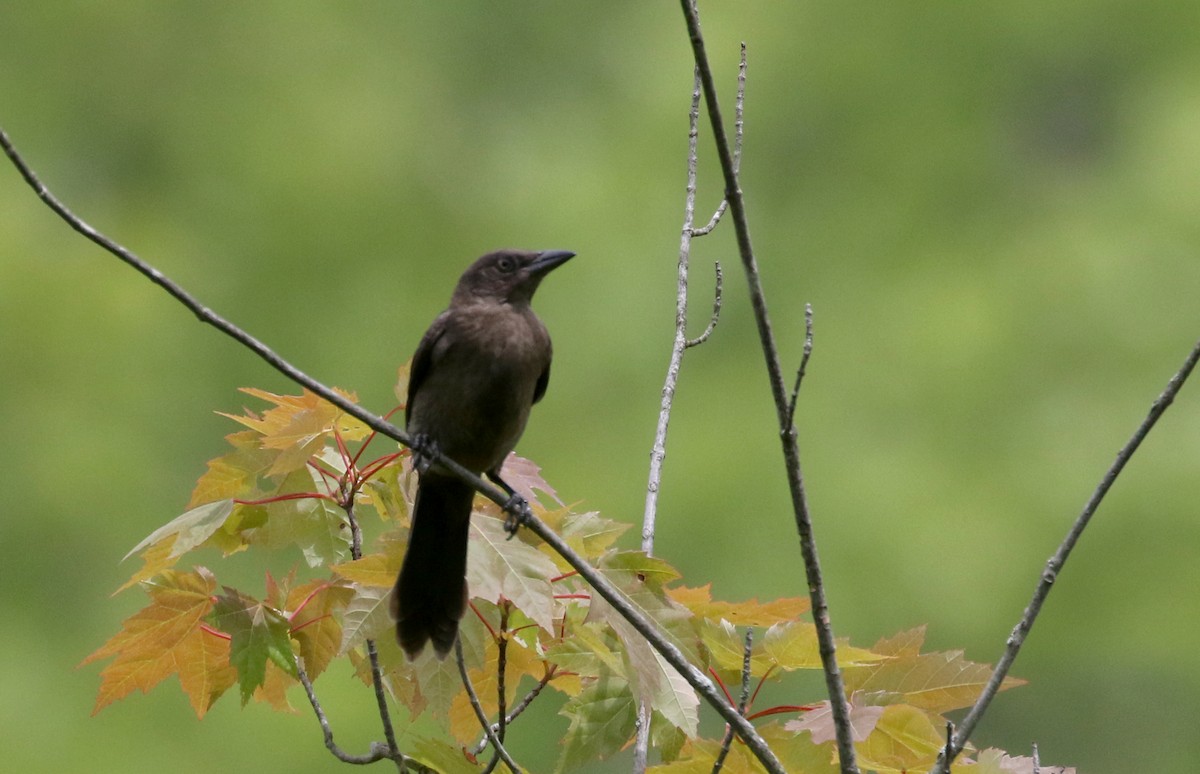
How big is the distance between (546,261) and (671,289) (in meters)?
→ 6.10

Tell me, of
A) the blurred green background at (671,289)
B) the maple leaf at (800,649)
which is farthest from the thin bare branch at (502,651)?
the blurred green background at (671,289)

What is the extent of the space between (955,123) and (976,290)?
2.63 meters

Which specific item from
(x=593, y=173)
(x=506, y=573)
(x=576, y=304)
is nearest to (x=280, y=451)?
(x=506, y=573)

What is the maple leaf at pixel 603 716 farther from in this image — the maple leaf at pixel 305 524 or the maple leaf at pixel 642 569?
the maple leaf at pixel 305 524

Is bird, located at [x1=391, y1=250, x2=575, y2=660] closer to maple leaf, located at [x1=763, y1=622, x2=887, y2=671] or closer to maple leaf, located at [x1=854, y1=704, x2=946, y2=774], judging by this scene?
maple leaf, located at [x1=763, y1=622, x2=887, y2=671]

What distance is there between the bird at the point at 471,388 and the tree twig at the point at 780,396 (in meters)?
1.32

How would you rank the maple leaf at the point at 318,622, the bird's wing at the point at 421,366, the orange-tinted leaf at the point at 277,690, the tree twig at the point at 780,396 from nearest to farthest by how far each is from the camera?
the tree twig at the point at 780,396 → the maple leaf at the point at 318,622 → the orange-tinted leaf at the point at 277,690 → the bird's wing at the point at 421,366

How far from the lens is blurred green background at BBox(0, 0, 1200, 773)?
9172 mm

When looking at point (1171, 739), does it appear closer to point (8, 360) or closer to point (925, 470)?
point (925, 470)

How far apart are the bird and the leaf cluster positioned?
0.35m

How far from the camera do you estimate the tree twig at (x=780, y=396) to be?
2215mm

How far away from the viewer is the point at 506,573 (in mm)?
2947

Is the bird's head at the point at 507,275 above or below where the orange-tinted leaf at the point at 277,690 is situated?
above

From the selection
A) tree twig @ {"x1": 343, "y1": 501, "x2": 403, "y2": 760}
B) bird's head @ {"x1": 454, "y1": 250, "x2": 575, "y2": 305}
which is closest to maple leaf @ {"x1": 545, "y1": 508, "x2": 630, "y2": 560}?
tree twig @ {"x1": 343, "y1": 501, "x2": 403, "y2": 760}
